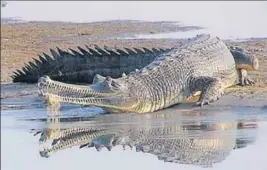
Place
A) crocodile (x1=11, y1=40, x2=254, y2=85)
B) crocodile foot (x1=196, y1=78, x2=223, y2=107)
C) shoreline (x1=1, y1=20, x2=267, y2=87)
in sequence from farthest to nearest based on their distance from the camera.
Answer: shoreline (x1=1, y1=20, x2=267, y2=87) → crocodile (x1=11, y1=40, x2=254, y2=85) → crocodile foot (x1=196, y1=78, x2=223, y2=107)

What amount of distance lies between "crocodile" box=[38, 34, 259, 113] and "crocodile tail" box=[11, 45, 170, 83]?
2.09 feet

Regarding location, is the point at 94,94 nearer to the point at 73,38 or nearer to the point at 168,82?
the point at 168,82

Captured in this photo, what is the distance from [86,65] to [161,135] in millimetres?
3848

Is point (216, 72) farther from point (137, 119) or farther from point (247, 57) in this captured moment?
point (137, 119)

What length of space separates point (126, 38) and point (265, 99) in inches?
315

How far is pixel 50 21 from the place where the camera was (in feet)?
72.6

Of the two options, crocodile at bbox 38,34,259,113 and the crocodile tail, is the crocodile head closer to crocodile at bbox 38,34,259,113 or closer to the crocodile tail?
crocodile at bbox 38,34,259,113

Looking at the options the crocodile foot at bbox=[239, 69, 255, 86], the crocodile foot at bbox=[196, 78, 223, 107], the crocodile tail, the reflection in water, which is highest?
the crocodile tail

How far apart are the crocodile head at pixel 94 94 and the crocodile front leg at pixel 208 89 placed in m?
0.89

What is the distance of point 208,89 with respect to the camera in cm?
1066

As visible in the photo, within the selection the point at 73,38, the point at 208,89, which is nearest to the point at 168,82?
the point at 208,89

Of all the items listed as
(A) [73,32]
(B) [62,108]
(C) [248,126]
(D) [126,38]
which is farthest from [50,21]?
(C) [248,126]

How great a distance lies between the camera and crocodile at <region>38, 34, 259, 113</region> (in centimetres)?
946

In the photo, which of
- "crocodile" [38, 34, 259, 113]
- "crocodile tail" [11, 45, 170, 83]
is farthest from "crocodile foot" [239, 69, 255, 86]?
"crocodile tail" [11, 45, 170, 83]
